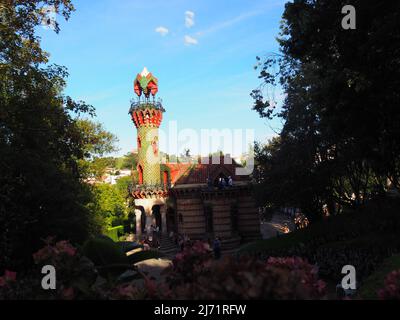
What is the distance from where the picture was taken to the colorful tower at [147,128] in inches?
1271

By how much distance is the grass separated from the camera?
8.71m

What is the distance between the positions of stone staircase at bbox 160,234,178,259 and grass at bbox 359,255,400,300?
18.4 meters

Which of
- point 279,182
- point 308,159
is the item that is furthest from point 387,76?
point 279,182

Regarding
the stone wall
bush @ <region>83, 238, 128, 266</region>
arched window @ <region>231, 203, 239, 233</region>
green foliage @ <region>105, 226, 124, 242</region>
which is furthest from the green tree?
green foliage @ <region>105, 226, 124, 242</region>

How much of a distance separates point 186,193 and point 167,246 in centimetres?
473

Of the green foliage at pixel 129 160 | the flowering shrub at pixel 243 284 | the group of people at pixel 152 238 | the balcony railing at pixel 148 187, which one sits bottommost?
the group of people at pixel 152 238

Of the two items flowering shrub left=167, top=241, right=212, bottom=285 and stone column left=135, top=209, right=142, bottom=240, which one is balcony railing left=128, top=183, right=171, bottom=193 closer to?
stone column left=135, top=209, right=142, bottom=240

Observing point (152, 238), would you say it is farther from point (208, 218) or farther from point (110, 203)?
point (110, 203)

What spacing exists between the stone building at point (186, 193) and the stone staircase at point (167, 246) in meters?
0.78

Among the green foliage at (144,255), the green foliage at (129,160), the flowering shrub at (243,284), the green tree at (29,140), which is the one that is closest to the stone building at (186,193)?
the green tree at (29,140)

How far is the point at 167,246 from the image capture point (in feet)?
96.9

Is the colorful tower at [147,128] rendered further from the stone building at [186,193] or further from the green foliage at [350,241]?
the green foliage at [350,241]
